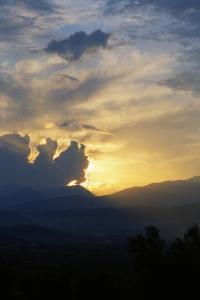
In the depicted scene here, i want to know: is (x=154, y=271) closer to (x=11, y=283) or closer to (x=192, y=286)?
(x=192, y=286)

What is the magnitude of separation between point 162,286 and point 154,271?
3.20 metres

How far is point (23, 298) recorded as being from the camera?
94.6 m

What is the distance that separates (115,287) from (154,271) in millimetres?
7062

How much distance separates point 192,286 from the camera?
291 feet

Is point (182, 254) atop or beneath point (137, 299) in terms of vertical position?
atop

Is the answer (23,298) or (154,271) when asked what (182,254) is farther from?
(23,298)

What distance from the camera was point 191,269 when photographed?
9062 centimetres

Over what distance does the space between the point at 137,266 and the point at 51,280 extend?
15281 mm

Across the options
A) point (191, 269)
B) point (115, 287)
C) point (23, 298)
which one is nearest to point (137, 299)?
point (115, 287)

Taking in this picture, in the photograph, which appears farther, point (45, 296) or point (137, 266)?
point (137, 266)

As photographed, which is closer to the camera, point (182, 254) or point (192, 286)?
point (192, 286)

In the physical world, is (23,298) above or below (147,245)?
below

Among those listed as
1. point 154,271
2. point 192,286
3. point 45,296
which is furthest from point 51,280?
point 192,286

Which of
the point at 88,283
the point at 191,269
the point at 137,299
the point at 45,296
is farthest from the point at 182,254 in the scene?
→ the point at 45,296
